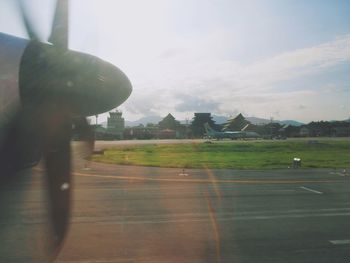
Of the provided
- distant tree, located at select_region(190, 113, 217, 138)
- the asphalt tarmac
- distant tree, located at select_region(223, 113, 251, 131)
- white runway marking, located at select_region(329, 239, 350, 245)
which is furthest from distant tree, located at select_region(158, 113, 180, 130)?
white runway marking, located at select_region(329, 239, 350, 245)

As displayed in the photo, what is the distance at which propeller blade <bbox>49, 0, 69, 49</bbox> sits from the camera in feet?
30.4

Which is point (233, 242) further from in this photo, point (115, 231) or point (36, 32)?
point (36, 32)

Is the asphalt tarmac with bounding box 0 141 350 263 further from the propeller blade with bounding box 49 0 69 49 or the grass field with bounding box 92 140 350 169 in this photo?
the grass field with bounding box 92 140 350 169

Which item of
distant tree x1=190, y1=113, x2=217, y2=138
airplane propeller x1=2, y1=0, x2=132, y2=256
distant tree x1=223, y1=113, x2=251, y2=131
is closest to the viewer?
airplane propeller x1=2, y1=0, x2=132, y2=256

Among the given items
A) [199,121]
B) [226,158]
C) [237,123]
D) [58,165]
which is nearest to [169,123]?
[199,121]

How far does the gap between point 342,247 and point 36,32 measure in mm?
7244

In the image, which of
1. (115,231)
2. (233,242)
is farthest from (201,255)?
(115,231)

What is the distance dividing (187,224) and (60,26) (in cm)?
508

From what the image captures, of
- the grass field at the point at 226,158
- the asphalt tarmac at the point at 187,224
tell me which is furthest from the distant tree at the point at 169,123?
the asphalt tarmac at the point at 187,224

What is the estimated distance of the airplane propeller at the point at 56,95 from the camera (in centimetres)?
847

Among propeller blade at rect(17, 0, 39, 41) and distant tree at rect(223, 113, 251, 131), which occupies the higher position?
distant tree at rect(223, 113, 251, 131)

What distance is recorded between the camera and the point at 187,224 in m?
9.55

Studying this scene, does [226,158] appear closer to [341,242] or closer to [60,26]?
[60,26]

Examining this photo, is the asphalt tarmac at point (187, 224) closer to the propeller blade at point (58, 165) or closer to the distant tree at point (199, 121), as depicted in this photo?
the propeller blade at point (58, 165)
